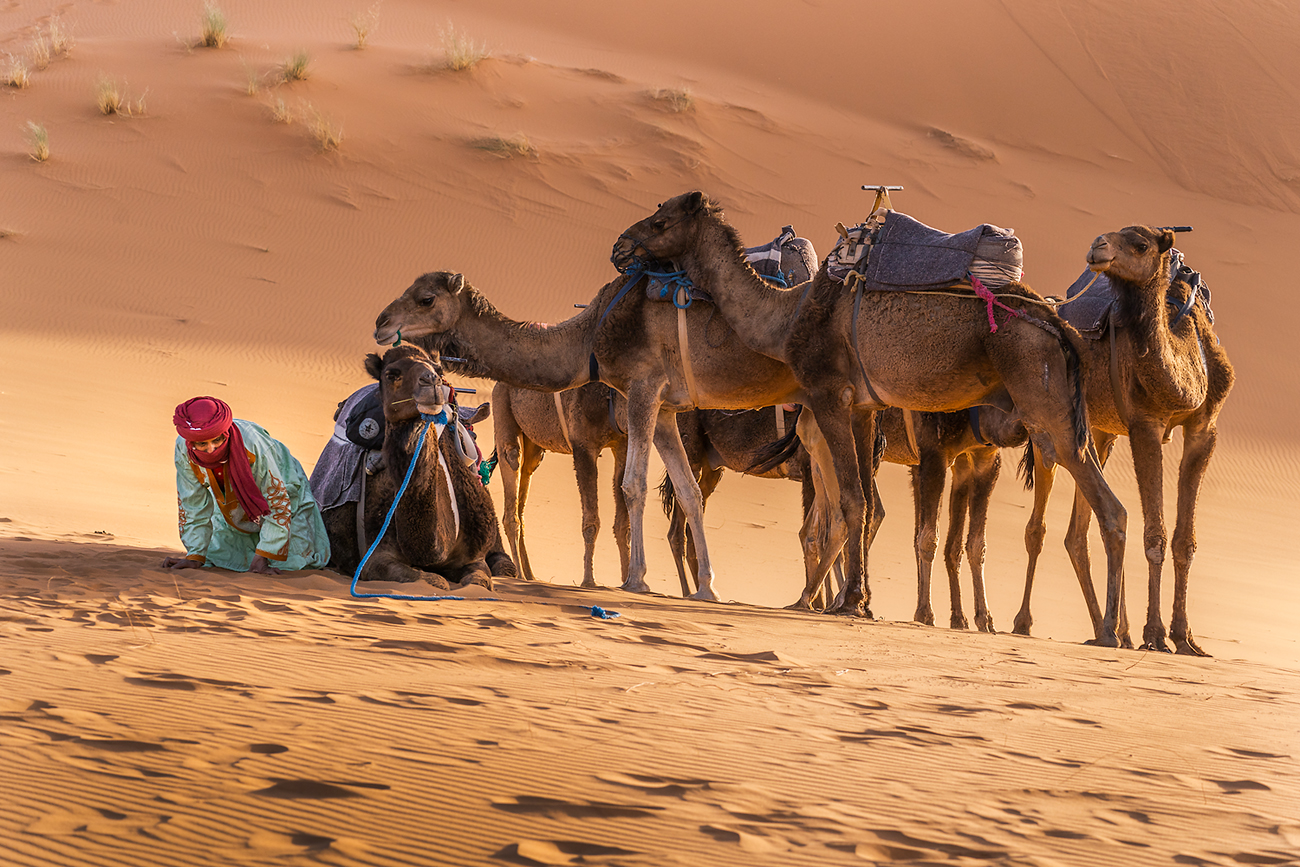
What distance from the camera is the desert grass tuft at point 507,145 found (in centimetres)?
2602

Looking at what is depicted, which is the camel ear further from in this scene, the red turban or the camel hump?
the camel hump

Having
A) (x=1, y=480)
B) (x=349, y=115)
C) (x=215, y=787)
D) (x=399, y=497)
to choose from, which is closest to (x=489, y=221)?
(x=349, y=115)

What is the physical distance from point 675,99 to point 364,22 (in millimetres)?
9364

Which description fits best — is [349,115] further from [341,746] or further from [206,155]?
[341,746]

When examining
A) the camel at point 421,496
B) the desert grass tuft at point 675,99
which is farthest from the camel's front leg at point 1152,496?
the desert grass tuft at point 675,99

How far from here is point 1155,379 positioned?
7551mm

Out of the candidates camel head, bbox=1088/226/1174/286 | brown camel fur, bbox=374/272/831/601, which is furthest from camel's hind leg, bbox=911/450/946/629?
camel head, bbox=1088/226/1174/286

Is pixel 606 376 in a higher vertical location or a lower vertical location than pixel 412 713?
higher

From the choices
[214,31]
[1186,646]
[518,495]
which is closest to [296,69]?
[214,31]

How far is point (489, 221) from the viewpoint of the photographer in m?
24.5

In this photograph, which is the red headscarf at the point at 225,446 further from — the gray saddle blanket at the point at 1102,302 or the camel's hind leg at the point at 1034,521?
the camel's hind leg at the point at 1034,521

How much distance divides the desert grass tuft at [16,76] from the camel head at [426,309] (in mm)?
21116

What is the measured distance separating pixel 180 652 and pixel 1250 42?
39.1 metres

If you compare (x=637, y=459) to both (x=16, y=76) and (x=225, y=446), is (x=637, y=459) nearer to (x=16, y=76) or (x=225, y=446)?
(x=225, y=446)
